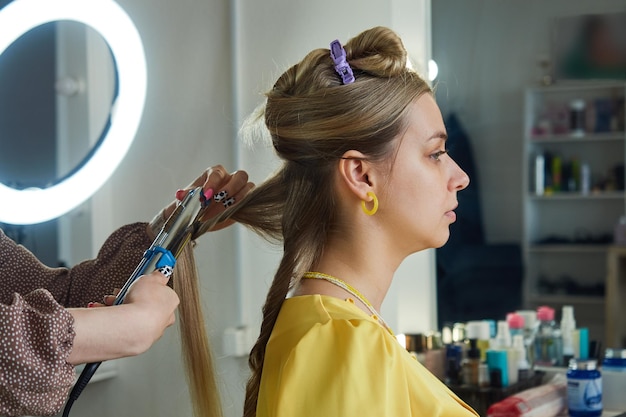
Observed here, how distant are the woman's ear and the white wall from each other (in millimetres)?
932

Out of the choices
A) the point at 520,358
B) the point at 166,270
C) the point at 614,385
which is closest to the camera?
the point at 166,270

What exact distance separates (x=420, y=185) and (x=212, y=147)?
1.16m

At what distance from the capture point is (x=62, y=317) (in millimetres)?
771

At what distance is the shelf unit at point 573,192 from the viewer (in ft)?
7.61

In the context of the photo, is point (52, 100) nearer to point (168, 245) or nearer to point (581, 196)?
point (168, 245)

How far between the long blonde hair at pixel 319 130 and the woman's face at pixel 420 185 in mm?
22

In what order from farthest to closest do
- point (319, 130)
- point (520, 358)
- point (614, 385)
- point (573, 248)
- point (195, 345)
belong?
point (573, 248)
point (520, 358)
point (614, 385)
point (195, 345)
point (319, 130)

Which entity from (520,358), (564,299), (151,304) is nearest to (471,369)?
(520,358)

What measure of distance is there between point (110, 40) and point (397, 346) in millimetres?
1166

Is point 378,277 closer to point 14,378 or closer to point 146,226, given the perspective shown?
point 146,226

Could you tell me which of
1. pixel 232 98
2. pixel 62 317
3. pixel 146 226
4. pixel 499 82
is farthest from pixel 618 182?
pixel 62 317

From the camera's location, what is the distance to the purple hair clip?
1114 mm

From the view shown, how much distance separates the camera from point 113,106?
1888mm

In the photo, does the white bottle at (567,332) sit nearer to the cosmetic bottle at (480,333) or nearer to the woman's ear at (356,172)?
the cosmetic bottle at (480,333)
